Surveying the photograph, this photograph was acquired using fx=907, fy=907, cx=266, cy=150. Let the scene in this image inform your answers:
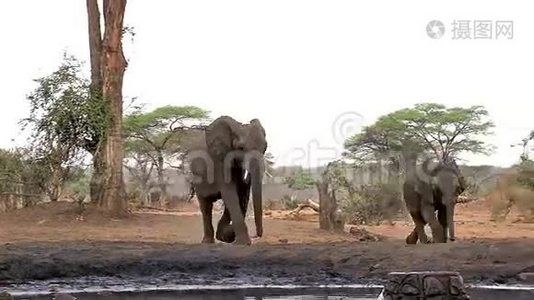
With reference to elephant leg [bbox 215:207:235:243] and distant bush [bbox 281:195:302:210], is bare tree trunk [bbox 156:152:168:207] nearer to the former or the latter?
distant bush [bbox 281:195:302:210]

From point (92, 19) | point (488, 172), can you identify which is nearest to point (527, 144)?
point (488, 172)

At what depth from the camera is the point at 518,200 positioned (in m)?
26.6

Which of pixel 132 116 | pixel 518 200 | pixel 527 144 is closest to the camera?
pixel 518 200

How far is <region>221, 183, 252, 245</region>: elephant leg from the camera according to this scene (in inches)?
500

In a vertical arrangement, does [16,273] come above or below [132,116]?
below

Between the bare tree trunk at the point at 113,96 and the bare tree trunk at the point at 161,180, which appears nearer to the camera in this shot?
the bare tree trunk at the point at 113,96

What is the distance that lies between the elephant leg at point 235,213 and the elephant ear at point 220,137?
0.55 m

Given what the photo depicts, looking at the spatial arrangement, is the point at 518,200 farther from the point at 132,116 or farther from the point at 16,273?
the point at 16,273

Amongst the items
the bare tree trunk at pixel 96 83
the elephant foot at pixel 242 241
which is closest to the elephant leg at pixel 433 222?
the elephant foot at pixel 242 241

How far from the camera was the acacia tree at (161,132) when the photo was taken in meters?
37.5

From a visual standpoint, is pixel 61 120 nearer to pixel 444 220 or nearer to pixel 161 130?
pixel 444 220

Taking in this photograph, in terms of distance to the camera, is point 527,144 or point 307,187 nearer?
point 527,144

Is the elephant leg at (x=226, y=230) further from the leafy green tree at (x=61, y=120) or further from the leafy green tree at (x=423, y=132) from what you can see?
the leafy green tree at (x=423, y=132)

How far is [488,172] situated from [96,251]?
1146 inches
